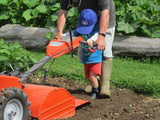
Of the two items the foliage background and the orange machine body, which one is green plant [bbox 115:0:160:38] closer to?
the foliage background

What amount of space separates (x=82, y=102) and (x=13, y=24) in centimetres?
452

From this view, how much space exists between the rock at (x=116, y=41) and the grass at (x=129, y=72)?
150 millimetres

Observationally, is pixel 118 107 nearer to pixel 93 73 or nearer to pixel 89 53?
pixel 93 73

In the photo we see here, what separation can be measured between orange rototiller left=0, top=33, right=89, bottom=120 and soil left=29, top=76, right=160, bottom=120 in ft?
0.63

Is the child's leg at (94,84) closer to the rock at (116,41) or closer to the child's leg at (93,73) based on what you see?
the child's leg at (93,73)

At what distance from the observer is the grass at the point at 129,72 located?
12.9 ft

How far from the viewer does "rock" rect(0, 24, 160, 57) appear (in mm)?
5539

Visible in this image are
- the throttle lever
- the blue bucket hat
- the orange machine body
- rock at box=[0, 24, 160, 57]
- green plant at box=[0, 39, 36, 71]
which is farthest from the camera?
rock at box=[0, 24, 160, 57]

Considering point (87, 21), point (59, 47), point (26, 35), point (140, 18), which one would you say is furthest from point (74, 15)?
point (59, 47)

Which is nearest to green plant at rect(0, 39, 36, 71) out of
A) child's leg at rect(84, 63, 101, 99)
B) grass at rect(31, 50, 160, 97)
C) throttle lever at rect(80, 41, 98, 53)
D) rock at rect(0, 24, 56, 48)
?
grass at rect(31, 50, 160, 97)

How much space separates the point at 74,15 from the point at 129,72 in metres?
2.43

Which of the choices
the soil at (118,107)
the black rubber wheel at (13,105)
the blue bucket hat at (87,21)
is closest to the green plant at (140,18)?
the soil at (118,107)

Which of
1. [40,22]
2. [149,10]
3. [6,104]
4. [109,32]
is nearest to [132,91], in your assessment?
[109,32]

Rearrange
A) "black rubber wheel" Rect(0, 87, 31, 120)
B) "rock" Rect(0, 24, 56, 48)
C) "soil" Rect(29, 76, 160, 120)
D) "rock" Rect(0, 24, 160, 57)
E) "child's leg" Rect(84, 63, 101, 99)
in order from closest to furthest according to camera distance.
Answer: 1. "black rubber wheel" Rect(0, 87, 31, 120)
2. "soil" Rect(29, 76, 160, 120)
3. "child's leg" Rect(84, 63, 101, 99)
4. "rock" Rect(0, 24, 160, 57)
5. "rock" Rect(0, 24, 56, 48)
